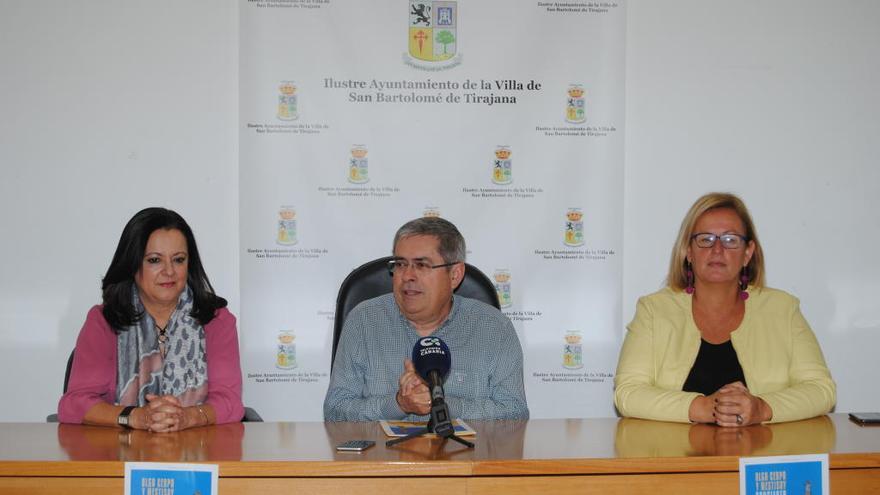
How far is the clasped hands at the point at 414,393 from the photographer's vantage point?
8.00 ft

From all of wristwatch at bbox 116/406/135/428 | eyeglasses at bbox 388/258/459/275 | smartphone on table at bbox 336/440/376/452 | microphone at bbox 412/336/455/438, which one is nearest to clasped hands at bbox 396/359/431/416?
microphone at bbox 412/336/455/438

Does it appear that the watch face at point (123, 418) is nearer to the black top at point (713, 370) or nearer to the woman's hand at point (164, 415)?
the woman's hand at point (164, 415)

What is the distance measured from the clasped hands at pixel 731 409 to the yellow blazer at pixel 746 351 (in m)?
0.15

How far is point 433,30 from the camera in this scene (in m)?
3.71

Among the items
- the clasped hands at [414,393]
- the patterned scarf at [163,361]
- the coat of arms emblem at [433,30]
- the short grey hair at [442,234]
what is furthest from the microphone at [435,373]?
the coat of arms emblem at [433,30]

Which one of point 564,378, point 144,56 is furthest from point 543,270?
point 144,56

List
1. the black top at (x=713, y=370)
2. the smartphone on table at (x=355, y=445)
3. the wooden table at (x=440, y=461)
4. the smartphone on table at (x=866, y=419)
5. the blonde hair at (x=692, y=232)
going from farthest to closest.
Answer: the blonde hair at (x=692, y=232) < the black top at (x=713, y=370) < the smartphone on table at (x=866, y=419) < the smartphone on table at (x=355, y=445) < the wooden table at (x=440, y=461)

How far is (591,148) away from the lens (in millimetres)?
3764

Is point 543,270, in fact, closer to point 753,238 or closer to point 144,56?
point 753,238

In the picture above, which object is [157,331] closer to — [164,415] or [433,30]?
→ [164,415]

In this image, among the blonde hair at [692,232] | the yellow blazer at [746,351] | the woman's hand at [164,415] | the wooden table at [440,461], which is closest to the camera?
the wooden table at [440,461]

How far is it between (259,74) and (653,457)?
8.10ft

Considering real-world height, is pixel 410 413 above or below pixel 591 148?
below

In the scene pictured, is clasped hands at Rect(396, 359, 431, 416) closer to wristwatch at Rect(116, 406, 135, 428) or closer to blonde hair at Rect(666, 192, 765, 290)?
wristwatch at Rect(116, 406, 135, 428)
